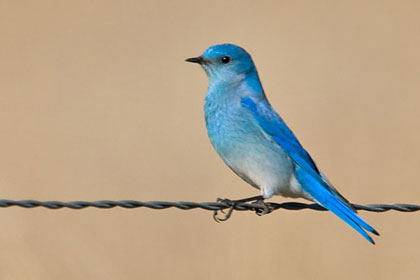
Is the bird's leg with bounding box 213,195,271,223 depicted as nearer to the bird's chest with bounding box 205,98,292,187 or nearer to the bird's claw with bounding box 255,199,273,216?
the bird's claw with bounding box 255,199,273,216

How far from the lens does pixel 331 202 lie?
6.36 meters

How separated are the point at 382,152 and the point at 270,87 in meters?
2.14

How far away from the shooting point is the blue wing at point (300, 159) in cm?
636

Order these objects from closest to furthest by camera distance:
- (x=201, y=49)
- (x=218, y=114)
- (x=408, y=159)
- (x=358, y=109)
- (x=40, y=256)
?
(x=218, y=114) → (x=40, y=256) → (x=408, y=159) → (x=358, y=109) → (x=201, y=49)

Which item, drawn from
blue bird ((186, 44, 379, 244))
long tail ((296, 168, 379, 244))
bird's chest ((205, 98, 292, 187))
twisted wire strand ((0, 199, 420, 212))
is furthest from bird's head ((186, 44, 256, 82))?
twisted wire strand ((0, 199, 420, 212))

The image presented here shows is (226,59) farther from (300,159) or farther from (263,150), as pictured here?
(300,159)

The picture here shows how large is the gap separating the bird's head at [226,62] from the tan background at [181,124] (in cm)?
162

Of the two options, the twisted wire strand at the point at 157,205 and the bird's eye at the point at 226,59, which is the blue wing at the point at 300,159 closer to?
the twisted wire strand at the point at 157,205

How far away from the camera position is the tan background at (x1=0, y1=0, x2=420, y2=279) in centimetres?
816

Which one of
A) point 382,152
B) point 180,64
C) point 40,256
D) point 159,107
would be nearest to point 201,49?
point 180,64

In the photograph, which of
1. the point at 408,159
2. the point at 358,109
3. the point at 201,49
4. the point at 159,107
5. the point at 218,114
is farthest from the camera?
the point at 201,49

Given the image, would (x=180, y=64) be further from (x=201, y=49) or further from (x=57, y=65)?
(x=57, y=65)

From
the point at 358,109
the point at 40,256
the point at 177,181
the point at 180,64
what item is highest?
the point at 180,64

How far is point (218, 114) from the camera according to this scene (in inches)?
273
